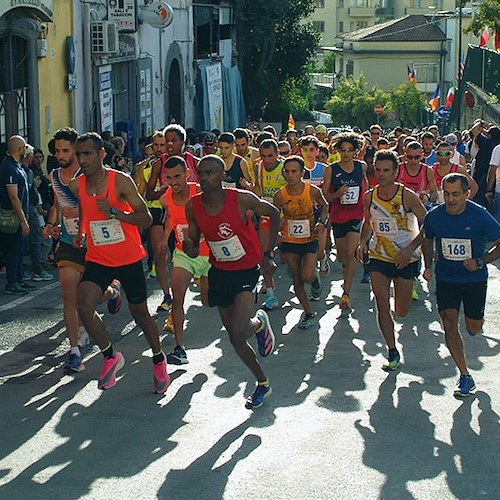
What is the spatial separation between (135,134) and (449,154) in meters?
11.6

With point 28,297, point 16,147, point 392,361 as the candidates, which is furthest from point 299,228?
point 16,147

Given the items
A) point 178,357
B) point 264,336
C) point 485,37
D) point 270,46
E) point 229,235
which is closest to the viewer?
point 229,235

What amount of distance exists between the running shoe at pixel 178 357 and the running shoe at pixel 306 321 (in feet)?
5.62

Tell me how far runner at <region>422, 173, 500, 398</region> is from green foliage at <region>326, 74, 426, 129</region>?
68505 millimetres

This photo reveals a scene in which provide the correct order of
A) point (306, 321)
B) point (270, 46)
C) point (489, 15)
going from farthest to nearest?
point (270, 46)
point (489, 15)
point (306, 321)

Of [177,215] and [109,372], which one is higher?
[177,215]

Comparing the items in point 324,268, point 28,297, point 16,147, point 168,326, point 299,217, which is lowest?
point 324,268

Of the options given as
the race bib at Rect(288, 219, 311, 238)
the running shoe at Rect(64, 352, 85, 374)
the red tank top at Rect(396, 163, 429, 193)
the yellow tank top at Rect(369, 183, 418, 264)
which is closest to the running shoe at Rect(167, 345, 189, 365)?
the running shoe at Rect(64, 352, 85, 374)

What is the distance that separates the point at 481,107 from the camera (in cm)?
3450

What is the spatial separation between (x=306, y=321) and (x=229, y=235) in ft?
9.98

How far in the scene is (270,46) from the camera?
40750 millimetres

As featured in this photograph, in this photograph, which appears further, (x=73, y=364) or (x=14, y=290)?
(x=14, y=290)

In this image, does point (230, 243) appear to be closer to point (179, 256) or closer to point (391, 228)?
point (179, 256)

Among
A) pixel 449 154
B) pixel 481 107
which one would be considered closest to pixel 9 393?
pixel 449 154
